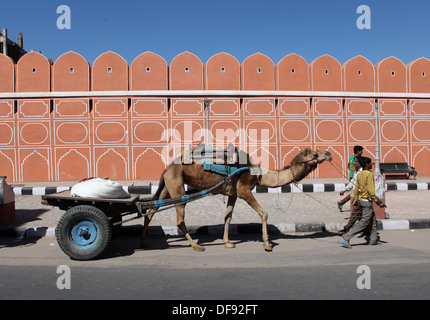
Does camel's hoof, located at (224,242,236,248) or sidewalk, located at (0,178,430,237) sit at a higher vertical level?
sidewalk, located at (0,178,430,237)

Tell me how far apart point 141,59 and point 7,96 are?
537 centimetres

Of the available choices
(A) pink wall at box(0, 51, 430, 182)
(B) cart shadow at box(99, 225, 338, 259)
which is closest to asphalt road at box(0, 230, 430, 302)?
(B) cart shadow at box(99, 225, 338, 259)

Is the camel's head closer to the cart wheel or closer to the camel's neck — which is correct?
the camel's neck

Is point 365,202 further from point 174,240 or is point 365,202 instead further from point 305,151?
point 174,240

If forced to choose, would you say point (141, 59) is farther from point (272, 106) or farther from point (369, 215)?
point (369, 215)

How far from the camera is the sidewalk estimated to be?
6254 millimetres

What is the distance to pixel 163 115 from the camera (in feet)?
45.4

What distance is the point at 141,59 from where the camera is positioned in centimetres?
1389

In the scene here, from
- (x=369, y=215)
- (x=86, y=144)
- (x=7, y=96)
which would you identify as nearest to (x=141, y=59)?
(x=86, y=144)

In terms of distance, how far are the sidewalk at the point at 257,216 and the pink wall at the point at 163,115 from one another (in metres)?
3.63

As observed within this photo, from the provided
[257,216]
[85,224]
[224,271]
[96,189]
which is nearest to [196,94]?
[257,216]

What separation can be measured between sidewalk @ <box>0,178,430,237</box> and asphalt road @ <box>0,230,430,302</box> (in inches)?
24.9

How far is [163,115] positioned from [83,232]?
977cm

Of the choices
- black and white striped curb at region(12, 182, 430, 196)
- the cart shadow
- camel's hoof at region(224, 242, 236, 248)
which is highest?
black and white striped curb at region(12, 182, 430, 196)
